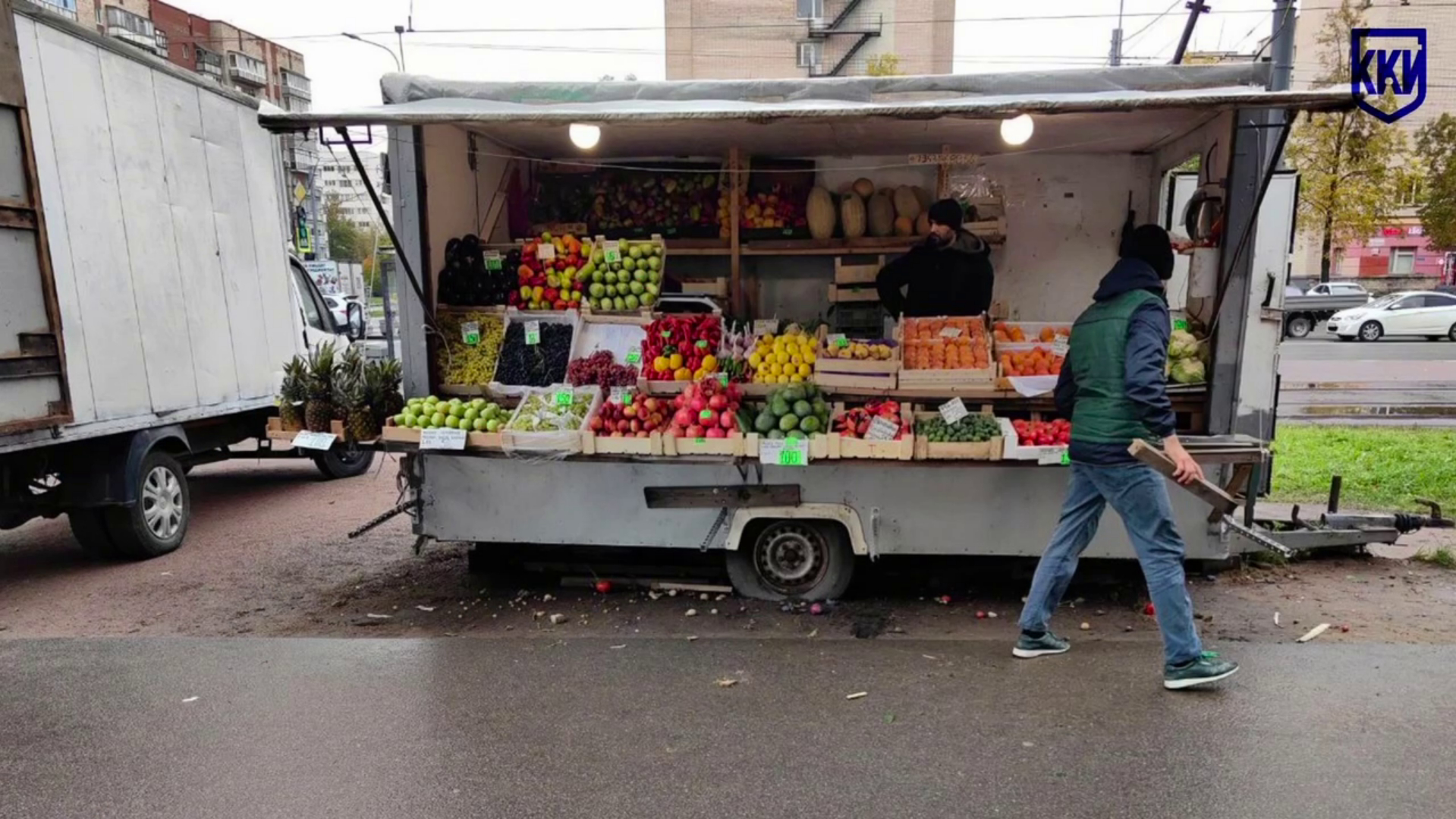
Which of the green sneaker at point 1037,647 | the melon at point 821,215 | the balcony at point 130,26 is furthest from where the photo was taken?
the balcony at point 130,26

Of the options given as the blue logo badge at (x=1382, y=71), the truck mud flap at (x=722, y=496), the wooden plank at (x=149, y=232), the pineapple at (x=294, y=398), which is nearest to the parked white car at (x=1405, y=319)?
the blue logo badge at (x=1382, y=71)

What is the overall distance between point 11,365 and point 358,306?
12.4 feet

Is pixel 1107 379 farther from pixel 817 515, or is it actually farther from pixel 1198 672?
pixel 817 515

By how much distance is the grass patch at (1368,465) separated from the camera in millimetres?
6863

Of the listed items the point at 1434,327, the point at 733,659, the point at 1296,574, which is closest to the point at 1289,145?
the point at 1434,327

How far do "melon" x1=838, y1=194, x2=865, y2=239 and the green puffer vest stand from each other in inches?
108

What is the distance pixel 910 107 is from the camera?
161 inches

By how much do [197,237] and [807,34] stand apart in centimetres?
3227

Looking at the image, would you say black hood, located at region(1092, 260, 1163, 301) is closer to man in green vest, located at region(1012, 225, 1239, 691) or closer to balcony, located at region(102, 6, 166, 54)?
man in green vest, located at region(1012, 225, 1239, 691)

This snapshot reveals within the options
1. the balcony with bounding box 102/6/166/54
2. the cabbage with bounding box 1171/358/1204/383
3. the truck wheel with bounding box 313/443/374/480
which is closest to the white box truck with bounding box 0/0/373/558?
the truck wheel with bounding box 313/443/374/480

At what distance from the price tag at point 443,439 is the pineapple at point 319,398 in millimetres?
939

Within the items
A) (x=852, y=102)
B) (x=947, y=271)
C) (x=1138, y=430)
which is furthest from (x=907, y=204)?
(x=1138, y=430)

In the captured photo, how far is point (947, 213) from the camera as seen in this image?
18.9 feet

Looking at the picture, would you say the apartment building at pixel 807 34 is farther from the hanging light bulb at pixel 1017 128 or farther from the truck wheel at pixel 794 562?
the truck wheel at pixel 794 562
